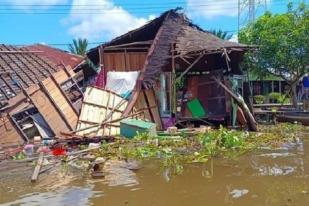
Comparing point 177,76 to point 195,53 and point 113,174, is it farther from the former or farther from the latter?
point 113,174

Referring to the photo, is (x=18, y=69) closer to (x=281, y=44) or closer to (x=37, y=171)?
(x=37, y=171)

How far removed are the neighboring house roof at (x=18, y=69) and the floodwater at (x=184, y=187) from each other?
7935 millimetres

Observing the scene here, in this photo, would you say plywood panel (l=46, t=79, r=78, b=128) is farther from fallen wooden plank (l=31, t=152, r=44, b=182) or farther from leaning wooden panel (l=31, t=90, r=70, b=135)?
fallen wooden plank (l=31, t=152, r=44, b=182)

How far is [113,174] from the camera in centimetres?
1002

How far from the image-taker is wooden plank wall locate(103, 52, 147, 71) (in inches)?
779

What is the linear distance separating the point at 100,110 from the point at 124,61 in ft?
11.2

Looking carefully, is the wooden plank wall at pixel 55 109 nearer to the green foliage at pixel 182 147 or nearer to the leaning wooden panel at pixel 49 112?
the leaning wooden panel at pixel 49 112

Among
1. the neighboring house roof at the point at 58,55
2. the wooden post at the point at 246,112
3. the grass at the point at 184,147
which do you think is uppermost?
the neighboring house roof at the point at 58,55

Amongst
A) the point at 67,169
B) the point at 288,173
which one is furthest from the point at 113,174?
the point at 288,173

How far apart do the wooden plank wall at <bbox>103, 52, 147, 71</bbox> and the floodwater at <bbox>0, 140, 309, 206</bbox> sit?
354 inches

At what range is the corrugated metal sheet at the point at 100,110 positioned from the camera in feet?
54.1

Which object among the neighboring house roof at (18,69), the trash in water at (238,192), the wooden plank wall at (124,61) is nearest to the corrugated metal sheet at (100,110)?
the wooden plank wall at (124,61)

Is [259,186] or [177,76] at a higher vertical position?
[177,76]

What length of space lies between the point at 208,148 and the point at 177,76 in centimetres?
890
